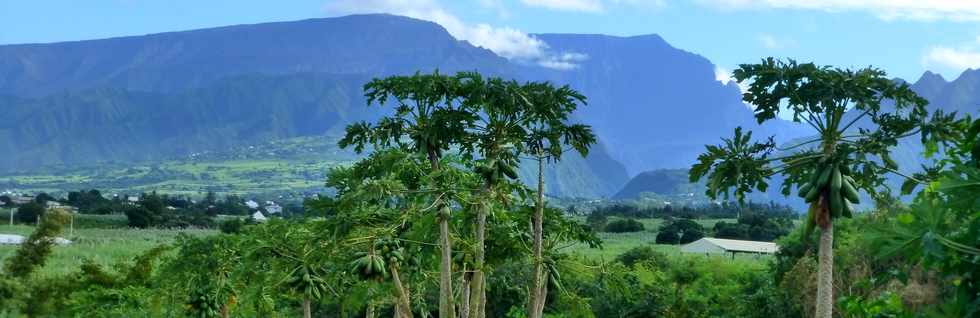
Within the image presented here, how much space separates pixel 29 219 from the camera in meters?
128

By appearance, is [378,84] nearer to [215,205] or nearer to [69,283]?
[69,283]

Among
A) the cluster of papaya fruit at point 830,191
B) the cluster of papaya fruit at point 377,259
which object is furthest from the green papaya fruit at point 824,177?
the cluster of papaya fruit at point 377,259

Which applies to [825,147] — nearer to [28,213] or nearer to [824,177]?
[824,177]

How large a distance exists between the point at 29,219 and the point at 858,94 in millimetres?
129463

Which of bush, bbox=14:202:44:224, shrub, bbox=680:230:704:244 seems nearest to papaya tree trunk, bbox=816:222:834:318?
shrub, bbox=680:230:704:244

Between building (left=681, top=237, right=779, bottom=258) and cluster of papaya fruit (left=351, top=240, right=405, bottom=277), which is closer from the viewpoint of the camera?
cluster of papaya fruit (left=351, top=240, right=405, bottom=277)

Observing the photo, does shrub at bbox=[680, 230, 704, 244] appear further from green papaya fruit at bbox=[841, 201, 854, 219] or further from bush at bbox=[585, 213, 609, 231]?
green papaya fruit at bbox=[841, 201, 854, 219]

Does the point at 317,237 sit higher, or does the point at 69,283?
the point at 317,237

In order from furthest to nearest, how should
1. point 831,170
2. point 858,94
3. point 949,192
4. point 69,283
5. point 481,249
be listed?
point 69,283
point 481,249
point 858,94
point 831,170
point 949,192

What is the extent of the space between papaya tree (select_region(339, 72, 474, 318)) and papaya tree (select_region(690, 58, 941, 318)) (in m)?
3.20

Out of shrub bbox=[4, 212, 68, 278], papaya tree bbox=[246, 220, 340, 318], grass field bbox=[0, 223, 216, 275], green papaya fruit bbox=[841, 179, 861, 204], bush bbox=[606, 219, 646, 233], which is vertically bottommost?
grass field bbox=[0, 223, 216, 275]

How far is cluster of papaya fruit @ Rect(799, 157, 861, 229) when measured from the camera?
11.3m

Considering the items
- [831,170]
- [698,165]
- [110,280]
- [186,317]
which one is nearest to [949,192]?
[831,170]

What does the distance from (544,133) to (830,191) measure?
387cm
